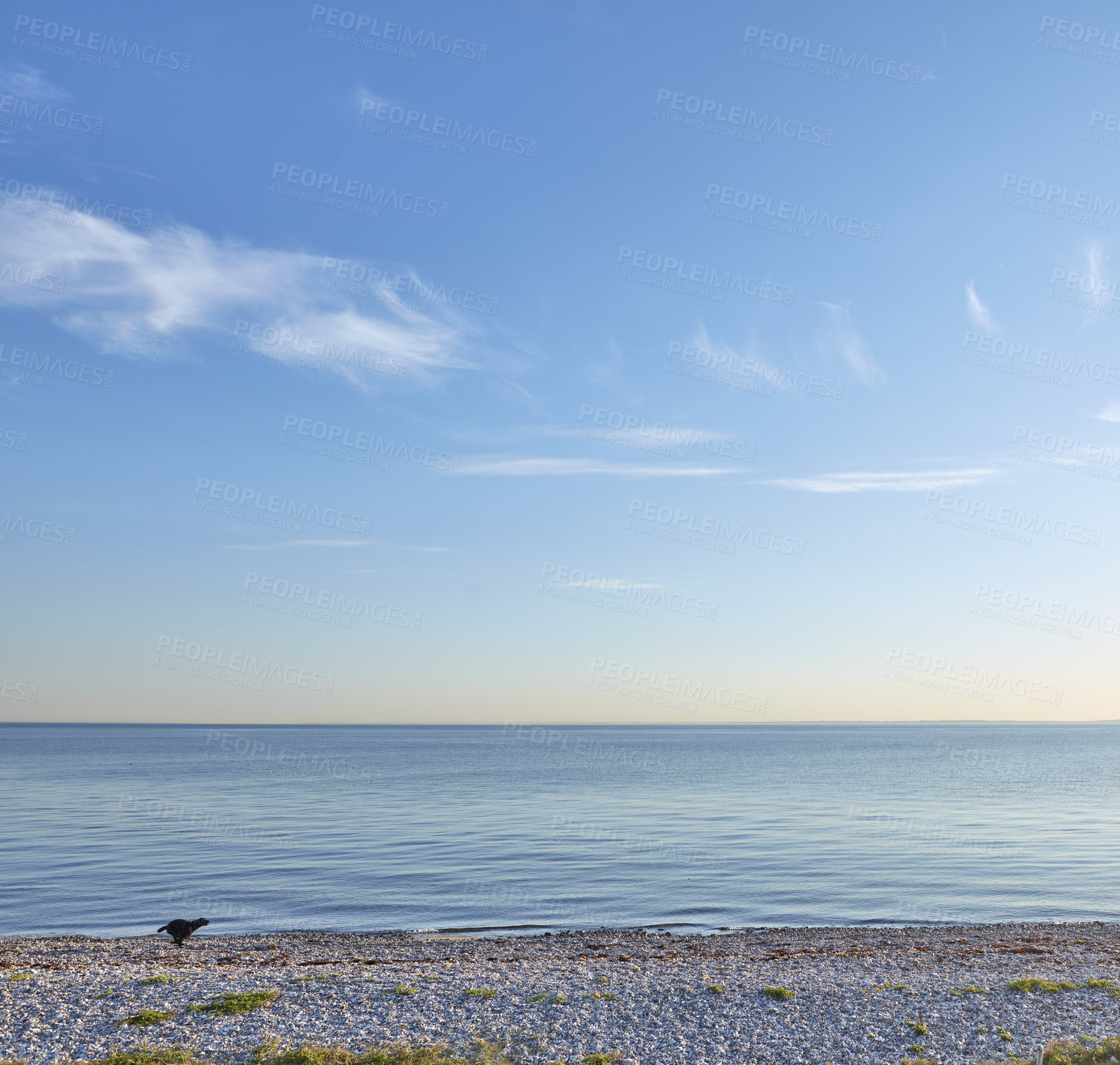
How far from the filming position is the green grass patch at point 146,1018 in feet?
53.2

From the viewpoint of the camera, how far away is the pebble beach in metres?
15.7

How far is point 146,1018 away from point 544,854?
33.9 metres

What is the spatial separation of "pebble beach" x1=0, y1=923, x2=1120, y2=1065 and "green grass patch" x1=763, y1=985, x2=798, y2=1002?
5 cm

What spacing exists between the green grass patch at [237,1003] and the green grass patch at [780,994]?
11.2 metres

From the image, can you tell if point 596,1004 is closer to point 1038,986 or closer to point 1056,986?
point 1038,986

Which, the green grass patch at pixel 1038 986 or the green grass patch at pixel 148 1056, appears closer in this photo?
the green grass patch at pixel 148 1056

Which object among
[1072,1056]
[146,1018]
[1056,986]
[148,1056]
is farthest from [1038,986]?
[146,1018]

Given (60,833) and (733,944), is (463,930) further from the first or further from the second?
(60,833)

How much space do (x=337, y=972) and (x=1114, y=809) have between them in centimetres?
7659

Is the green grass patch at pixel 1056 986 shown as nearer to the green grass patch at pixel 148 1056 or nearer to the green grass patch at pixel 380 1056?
the green grass patch at pixel 380 1056

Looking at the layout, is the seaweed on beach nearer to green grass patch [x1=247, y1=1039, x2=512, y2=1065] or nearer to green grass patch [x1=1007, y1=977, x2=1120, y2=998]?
green grass patch [x1=1007, y1=977, x2=1120, y2=998]

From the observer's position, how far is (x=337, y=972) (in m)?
20.5

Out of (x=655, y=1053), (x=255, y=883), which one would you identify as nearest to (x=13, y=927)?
(x=255, y=883)

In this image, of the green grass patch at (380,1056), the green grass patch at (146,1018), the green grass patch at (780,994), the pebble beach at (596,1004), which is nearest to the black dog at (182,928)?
the pebble beach at (596,1004)
